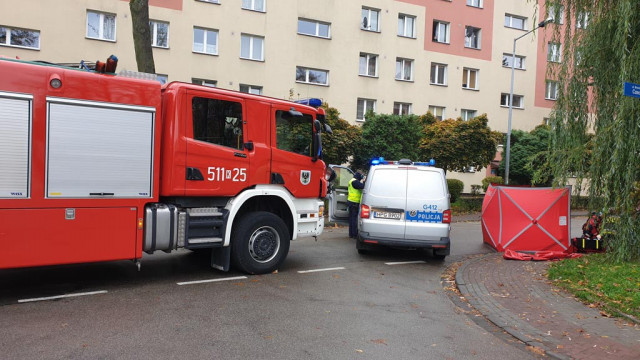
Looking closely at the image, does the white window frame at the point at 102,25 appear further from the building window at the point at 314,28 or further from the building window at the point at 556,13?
the building window at the point at 556,13

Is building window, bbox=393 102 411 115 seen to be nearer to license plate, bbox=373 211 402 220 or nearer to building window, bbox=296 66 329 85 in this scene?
building window, bbox=296 66 329 85

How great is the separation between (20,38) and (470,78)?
25054 mm

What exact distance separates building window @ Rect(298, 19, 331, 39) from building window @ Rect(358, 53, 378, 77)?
255 cm

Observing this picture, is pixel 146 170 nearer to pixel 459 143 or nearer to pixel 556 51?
pixel 556 51

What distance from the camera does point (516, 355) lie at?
4855 millimetres

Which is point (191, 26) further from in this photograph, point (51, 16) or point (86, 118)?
point (86, 118)

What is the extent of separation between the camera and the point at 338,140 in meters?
19.2

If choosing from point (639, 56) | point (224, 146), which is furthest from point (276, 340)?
point (639, 56)

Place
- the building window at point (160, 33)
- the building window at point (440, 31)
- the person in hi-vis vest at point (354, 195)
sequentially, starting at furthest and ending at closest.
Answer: the building window at point (440, 31)
the building window at point (160, 33)
the person in hi-vis vest at point (354, 195)

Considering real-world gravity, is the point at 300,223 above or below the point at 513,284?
above

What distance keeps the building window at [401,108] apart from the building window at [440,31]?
15.4 feet

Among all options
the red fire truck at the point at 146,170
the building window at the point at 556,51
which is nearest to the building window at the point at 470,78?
the building window at the point at 556,51

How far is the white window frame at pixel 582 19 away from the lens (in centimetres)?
977

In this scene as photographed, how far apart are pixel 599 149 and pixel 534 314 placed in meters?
4.34
